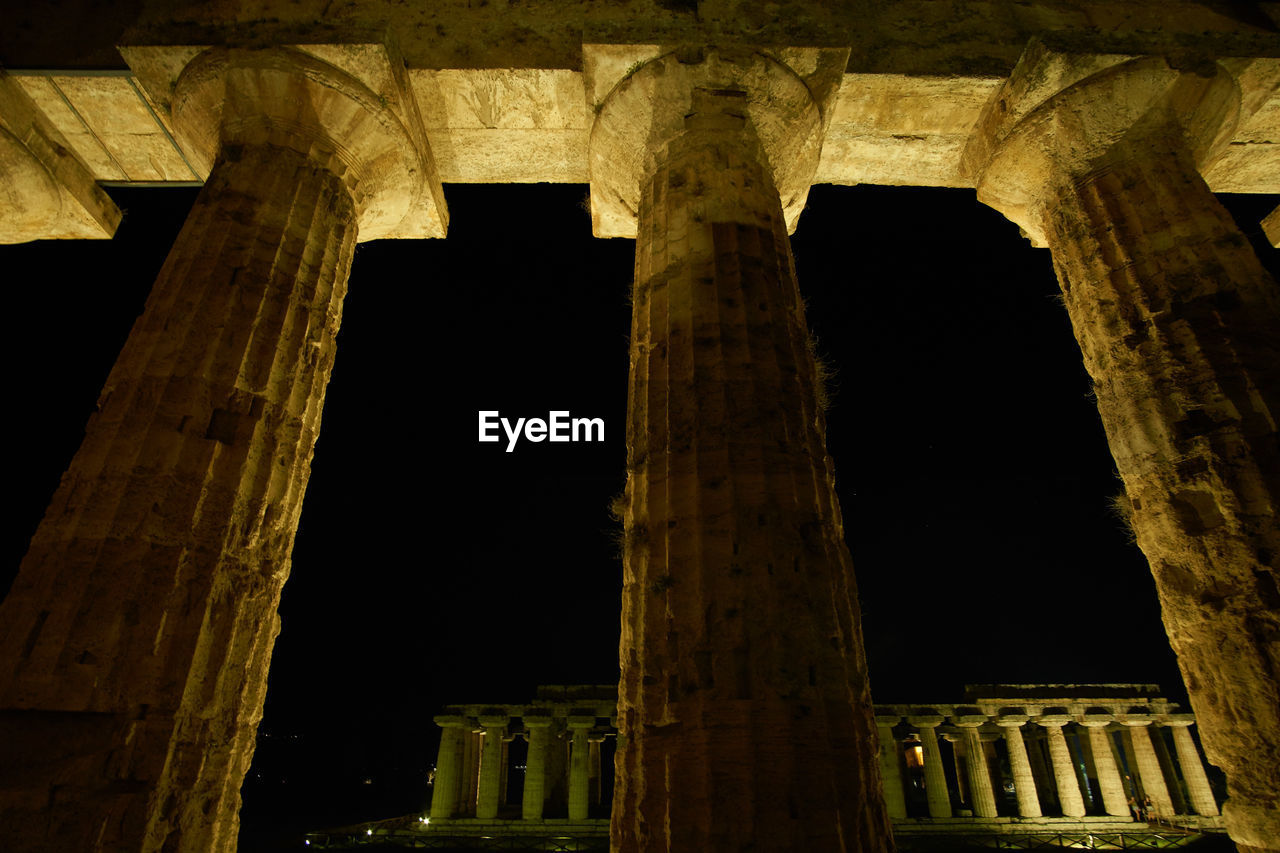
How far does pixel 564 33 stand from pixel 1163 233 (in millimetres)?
5268

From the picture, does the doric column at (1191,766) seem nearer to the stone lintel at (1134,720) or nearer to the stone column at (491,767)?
the stone lintel at (1134,720)

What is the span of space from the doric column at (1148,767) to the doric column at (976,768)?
4.86 meters

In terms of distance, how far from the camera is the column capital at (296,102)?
5691 mm

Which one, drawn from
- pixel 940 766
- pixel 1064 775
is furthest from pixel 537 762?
pixel 1064 775

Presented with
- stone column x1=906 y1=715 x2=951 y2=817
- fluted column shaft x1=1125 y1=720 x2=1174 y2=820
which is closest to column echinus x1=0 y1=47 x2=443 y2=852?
stone column x1=906 y1=715 x2=951 y2=817

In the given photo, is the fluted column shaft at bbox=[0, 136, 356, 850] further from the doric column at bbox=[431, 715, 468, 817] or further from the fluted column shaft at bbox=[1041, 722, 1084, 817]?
the fluted column shaft at bbox=[1041, 722, 1084, 817]

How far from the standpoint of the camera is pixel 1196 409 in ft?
15.1

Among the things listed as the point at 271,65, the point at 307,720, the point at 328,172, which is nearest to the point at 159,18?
the point at 271,65

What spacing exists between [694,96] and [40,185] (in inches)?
266

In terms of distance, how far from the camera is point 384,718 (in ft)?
119

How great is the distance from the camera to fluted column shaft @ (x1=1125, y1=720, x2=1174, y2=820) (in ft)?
77.3

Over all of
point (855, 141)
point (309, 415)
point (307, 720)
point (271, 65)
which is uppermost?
point (855, 141)

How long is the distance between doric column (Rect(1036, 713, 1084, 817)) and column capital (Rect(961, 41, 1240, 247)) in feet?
78.6

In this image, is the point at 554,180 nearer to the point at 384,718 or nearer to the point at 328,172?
the point at 328,172
